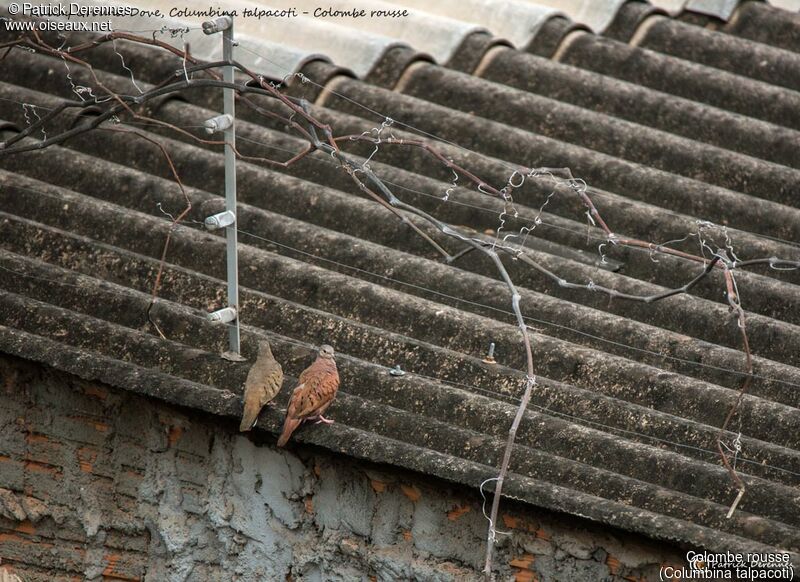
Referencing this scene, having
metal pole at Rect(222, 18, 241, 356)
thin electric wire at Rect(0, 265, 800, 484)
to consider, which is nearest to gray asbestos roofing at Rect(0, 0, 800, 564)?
thin electric wire at Rect(0, 265, 800, 484)

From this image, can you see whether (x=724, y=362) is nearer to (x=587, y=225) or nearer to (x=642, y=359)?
(x=642, y=359)

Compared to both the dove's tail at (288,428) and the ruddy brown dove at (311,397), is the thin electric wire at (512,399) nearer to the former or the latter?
the ruddy brown dove at (311,397)

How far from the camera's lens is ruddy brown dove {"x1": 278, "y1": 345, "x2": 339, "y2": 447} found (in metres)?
4.55

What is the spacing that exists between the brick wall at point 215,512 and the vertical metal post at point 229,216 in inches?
15.7

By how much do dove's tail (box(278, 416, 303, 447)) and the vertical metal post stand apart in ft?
1.76

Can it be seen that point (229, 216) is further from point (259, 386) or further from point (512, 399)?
point (512, 399)

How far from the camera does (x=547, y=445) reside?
15.4 ft

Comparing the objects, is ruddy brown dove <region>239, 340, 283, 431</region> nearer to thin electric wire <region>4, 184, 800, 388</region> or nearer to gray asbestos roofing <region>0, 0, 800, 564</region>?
gray asbestos roofing <region>0, 0, 800, 564</region>

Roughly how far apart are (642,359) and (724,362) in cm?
34

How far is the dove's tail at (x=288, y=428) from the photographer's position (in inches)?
181

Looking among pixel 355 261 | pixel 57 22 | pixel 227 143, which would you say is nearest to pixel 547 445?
pixel 355 261

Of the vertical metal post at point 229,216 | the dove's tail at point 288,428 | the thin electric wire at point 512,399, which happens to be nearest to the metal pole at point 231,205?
the vertical metal post at point 229,216

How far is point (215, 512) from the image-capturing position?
490 centimetres

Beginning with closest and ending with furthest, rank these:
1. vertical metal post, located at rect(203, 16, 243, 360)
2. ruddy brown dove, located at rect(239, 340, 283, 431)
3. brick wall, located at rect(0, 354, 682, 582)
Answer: brick wall, located at rect(0, 354, 682, 582), ruddy brown dove, located at rect(239, 340, 283, 431), vertical metal post, located at rect(203, 16, 243, 360)
